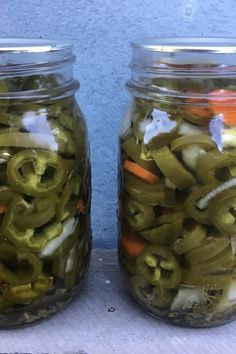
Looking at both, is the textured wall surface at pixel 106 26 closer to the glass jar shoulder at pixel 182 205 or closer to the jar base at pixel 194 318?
the glass jar shoulder at pixel 182 205

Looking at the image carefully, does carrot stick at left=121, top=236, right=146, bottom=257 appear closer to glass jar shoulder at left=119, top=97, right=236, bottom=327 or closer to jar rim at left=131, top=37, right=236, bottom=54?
glass jar shoulder at left=119, top=97, right=236, bottom=327

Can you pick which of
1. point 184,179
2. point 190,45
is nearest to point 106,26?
point 190,45

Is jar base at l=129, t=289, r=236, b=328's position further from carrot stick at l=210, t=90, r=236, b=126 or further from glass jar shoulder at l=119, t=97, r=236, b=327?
carrot stick at l=210, t=90, r=236, b=126

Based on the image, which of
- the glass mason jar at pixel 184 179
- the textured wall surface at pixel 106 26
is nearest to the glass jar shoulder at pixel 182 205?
the glass mason jar at pixel 184 179

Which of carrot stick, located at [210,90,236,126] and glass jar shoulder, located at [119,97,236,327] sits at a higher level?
carrot stick, located at [210,90,236,126]

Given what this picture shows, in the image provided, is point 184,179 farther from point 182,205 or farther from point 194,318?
point 194,318

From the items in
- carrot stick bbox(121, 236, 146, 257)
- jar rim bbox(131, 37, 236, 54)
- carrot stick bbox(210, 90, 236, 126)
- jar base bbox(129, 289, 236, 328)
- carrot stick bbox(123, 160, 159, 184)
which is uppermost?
jar rim bbox(131, 37, 236, 54)

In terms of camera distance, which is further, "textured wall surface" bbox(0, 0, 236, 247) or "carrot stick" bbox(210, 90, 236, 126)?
"textured wall surface" bbox(0, 0, 236, 247)

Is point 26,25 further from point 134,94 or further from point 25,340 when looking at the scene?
point 25,340

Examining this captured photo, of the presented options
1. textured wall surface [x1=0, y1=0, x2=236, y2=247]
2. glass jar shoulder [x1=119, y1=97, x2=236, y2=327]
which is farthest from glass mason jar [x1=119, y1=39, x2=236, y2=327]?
textured wall surface [x1=0, y1=0, x2=236, y2=247]
